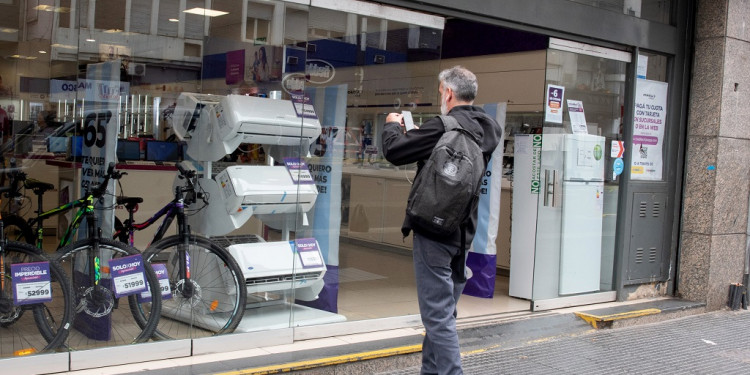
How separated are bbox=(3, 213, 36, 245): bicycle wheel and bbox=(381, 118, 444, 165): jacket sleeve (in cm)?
213

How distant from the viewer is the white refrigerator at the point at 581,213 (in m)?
7.05

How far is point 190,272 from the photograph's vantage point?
16.6ft

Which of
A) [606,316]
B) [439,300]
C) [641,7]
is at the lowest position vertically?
[606,316]

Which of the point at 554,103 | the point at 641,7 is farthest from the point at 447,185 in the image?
the point at 641,7

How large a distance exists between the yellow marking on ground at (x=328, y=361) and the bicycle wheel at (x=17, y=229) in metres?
1.34

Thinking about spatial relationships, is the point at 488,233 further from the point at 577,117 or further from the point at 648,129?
the point at 648,129

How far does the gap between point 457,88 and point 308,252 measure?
6.35 ft

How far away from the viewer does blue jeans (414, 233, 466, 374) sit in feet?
13.0

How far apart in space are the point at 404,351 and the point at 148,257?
1.75 meters

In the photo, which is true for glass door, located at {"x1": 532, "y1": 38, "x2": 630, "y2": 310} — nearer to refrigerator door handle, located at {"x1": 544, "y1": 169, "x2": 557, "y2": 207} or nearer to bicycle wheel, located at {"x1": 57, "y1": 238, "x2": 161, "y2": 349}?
refrigerator door handle, located at {"x1": 544, "y1": 169, "x2": 557, "y2": 207}

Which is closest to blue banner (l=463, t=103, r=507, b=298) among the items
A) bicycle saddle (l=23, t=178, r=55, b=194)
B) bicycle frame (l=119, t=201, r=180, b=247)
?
bicycle frame (l=119, t=201, r=180, b=247)

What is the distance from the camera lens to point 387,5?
558cm

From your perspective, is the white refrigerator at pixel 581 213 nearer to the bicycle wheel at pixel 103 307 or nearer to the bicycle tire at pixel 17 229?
the bicycle wheel at pixel 103 307

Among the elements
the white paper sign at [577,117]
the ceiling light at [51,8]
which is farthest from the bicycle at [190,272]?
the white paper sign at [577,117]
